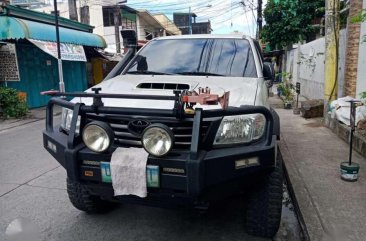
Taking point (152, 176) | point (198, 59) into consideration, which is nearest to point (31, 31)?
point (198, 59)

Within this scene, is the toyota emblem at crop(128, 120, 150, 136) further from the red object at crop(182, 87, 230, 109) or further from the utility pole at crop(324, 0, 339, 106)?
the utility pole at crop(324, 0, 339, 106)

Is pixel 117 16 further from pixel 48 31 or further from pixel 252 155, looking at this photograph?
pixel 252 155

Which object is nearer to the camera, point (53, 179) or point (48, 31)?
point (53, 179)

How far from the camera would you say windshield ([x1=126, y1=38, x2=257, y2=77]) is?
150 inches

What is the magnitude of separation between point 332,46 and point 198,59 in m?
4.44

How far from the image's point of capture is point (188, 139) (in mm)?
2537

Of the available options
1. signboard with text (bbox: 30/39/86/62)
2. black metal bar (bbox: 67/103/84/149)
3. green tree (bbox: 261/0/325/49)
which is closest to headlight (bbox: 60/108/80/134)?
black metal bar (bbox: 67/103/84/149)

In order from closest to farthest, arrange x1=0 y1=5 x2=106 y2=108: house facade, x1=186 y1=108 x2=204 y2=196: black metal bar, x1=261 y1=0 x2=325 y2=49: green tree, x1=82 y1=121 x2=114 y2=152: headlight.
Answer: x1=186 y1=108 x2=204 y2=196: black metal bar, x1=82 y1=121 x2=114 y2=152: headlight, x1=0 y1=5 x2=106 y2=108: house facade, x1=261 y1=0 x2=325 y2=49: green tree

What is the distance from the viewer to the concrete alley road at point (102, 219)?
A: 325 centimetres

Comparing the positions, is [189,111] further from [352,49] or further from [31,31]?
[31,31]

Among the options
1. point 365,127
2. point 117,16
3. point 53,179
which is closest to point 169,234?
point 53,179

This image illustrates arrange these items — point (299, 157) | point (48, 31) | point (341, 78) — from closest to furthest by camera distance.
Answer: point (299, 157) < point (341, 78) < point (48, 31)

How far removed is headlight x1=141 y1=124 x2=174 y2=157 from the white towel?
8 cm

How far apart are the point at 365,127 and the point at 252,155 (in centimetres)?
385
